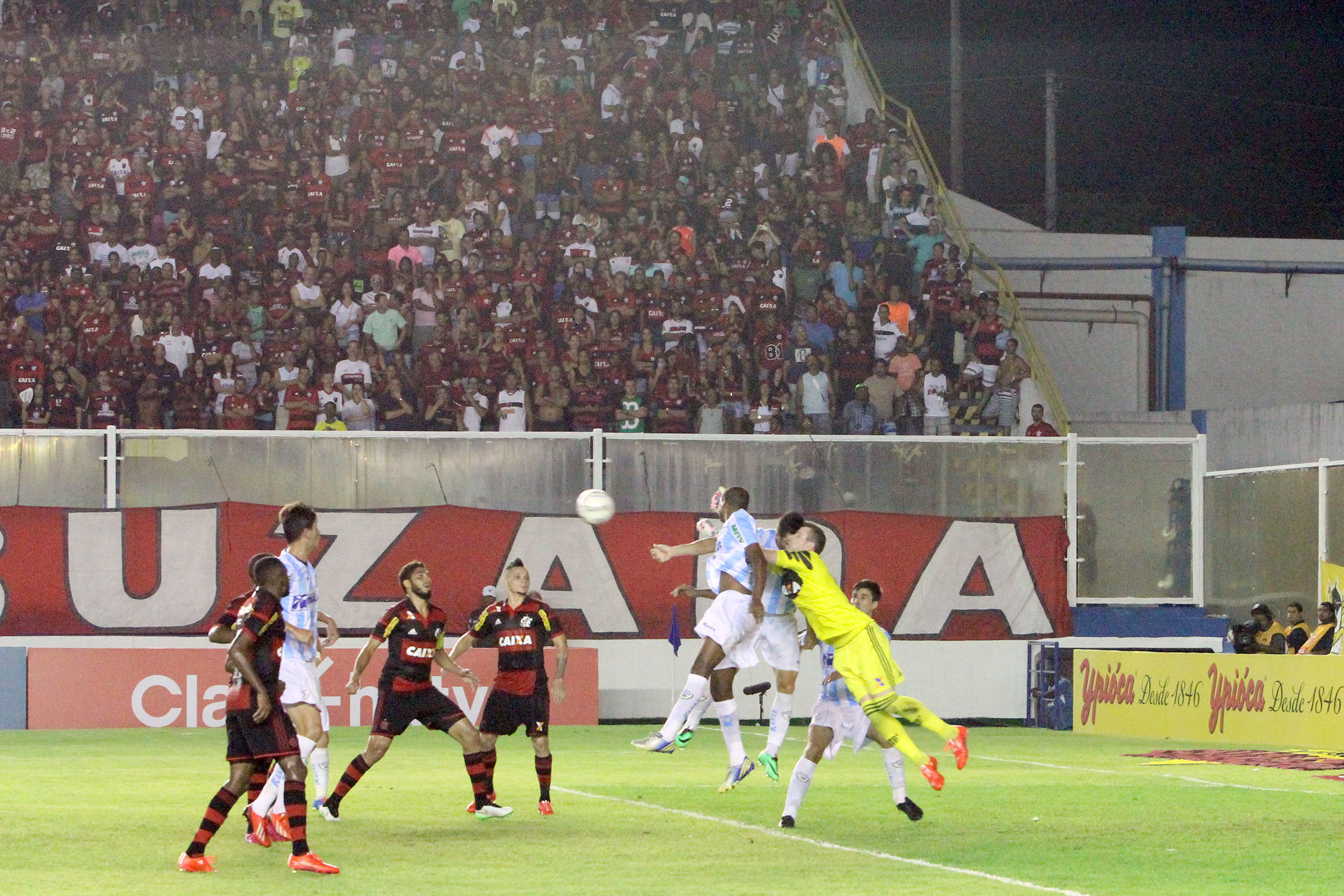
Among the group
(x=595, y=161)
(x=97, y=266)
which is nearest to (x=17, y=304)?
(x=97, y=266)

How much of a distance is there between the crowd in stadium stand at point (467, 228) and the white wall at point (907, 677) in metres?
3.38

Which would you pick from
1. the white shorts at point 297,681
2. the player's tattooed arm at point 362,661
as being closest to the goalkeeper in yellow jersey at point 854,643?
the player's tattooed arm at point 362,661

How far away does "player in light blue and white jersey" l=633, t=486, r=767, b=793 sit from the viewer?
14.0m

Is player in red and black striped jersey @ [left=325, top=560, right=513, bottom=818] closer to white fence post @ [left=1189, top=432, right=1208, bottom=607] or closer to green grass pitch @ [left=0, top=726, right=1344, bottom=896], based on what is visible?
green grass pitch @ [left=0, top=726, right=1344, bottom=896]

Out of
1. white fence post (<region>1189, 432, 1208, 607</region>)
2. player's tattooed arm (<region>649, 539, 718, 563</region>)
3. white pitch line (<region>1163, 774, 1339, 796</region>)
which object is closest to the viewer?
player's tattooed arm (<region>649, 539, 718, 563</region>)

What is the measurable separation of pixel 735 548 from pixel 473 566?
10.1 metres

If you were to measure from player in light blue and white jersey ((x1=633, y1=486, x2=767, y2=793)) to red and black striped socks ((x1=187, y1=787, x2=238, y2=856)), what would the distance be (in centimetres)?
475

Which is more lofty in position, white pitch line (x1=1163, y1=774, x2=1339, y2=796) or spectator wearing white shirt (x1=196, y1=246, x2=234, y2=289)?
spectator wearing white shirt (x1=196, y1=246, x2=234, y2=289)

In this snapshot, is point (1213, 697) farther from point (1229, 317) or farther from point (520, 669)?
point (1229, 317)

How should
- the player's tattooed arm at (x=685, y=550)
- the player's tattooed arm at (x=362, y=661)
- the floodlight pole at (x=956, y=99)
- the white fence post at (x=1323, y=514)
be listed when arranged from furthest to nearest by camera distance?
the floodlight pole at (x=956, y=99), the white fence post at (x=1323, y=514), the player's tattooed arm at (x=685, y=550), the player's tattooed arm at (x=362, y=661)

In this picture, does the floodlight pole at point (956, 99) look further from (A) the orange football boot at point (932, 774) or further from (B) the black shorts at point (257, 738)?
(B) the black shorts at point (257, 738)

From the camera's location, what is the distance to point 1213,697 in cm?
2109

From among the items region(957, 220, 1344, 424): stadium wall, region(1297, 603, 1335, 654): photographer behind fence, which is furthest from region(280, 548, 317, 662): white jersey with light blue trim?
region(957, 220, 1344, 424): stadium wall

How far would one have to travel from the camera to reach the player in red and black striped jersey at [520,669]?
12.5 m
